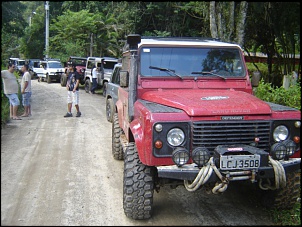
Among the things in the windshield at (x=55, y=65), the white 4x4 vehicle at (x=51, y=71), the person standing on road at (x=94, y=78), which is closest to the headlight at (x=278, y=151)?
the person standing on road at (x=94, y=78)

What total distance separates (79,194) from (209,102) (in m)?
2.15

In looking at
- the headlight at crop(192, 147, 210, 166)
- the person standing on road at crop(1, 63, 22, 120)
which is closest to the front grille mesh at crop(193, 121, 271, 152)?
the headlight at crop(192, 147, 210, 166)

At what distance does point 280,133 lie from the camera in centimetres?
375

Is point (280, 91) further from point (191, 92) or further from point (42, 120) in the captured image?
point (42, 120)

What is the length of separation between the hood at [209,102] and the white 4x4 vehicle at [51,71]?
1767cm

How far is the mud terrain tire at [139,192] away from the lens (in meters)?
3.71

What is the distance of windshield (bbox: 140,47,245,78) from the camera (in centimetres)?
472

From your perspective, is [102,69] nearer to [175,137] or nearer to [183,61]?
[183,61]

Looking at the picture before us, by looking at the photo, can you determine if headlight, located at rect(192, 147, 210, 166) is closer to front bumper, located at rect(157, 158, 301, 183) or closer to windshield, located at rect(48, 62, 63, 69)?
front bumper, located at rect(157, 158, 301, 183)

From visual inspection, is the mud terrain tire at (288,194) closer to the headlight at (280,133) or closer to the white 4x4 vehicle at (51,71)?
the headlight at (280,133)

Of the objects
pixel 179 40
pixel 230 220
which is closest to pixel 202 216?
pixel 230 220

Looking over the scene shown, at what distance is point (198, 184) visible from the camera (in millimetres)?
3375

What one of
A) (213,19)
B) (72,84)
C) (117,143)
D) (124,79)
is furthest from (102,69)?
(124,79)

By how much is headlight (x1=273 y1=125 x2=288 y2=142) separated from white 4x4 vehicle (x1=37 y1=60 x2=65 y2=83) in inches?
740
